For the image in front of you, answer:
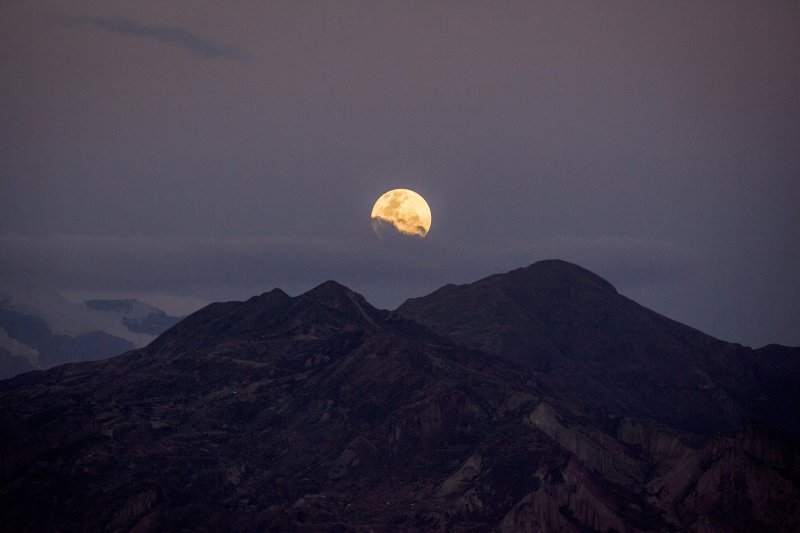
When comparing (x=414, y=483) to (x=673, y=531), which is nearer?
(x=673, y=531)

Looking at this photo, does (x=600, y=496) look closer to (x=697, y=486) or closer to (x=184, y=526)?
(x=697, y=486)

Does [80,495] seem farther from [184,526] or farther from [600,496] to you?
[600,496]

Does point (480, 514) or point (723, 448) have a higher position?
point (723, 448)

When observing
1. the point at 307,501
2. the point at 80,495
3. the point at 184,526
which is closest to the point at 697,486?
the point at 307,501

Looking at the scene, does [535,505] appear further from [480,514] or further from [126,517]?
[126,517]

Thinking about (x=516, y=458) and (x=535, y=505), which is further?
(x=516, y=458)

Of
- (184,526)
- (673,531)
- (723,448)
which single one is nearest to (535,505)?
(673,531)

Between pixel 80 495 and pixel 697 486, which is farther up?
pixel 697 486

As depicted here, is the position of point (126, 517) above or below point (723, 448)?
below
